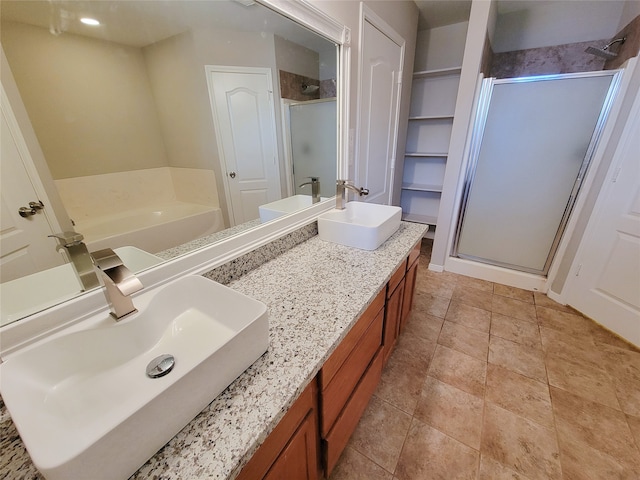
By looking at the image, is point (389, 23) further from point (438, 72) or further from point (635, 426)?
point (635, 426)

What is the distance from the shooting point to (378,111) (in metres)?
2.01

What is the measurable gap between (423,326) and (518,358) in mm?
579

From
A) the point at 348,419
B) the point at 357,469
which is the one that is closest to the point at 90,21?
the point at 348,419

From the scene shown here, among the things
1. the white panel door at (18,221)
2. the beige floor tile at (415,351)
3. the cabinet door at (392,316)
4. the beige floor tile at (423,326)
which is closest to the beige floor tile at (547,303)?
the beige floor tile at (423,326)

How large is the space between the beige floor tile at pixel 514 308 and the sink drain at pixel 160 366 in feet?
7.51

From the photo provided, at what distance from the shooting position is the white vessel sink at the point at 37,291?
61 centimetres

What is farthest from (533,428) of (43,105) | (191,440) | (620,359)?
(43,105)

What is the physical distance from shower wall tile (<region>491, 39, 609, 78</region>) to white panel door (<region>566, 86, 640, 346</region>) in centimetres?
105

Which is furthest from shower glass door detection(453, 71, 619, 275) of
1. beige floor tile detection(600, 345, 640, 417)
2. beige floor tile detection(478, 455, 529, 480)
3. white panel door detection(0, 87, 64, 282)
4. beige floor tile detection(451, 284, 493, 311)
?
white panel door detection(0, 87, 64, 282)

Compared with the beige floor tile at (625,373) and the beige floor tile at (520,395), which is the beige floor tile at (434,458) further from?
the beige floor tile at (625,373)

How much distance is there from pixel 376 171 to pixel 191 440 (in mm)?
2115

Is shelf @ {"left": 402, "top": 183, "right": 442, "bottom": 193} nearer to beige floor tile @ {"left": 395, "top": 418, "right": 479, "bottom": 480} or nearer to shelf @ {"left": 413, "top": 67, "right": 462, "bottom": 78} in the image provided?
shelf @ {"left": 413, "top": 67, "right": 462, "bottom": 78}

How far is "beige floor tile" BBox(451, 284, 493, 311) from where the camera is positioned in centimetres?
216

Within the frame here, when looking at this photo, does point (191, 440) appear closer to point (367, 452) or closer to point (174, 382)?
point (174, 382)
